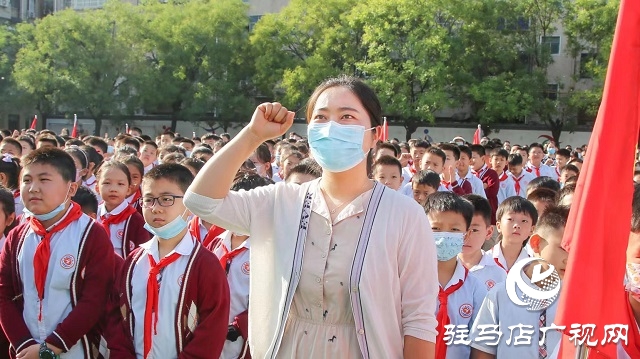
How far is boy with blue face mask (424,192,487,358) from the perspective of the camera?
3.49 meters

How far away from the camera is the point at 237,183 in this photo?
14.7 ft

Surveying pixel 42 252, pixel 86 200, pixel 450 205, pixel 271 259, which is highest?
pixel 450 205

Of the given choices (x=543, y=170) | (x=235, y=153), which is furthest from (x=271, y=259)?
(x=543, y=170)

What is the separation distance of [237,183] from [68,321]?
142 cm

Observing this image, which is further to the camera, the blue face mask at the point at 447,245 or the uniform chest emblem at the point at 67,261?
the blue face mask at the point at 447,245

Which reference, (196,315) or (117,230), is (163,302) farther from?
(117,230)

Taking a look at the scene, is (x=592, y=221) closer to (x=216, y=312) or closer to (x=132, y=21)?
(x=216, y=312)

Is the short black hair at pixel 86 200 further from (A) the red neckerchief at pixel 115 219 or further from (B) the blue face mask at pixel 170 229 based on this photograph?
(B) the blue face mask at pixel 170 229

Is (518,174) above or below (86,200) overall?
above

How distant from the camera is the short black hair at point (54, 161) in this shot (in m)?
3.77

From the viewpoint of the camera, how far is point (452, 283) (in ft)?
12.0

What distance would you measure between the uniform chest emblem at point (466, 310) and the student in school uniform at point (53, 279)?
5.71ft

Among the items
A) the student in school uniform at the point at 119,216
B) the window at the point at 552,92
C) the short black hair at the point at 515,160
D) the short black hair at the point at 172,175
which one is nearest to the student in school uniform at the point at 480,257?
the short black hair at the point at 172,175
